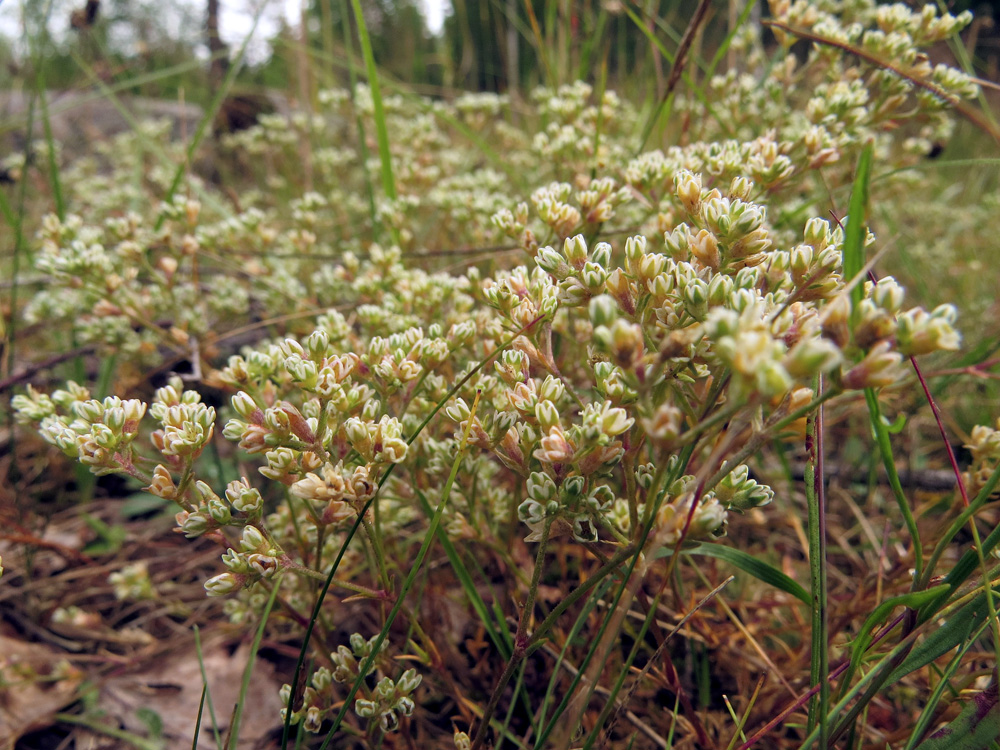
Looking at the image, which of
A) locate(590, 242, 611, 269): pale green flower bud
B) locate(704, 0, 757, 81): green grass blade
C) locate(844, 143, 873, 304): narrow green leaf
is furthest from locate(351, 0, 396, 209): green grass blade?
locate(844, 143, 873, 304): narrow green leaf

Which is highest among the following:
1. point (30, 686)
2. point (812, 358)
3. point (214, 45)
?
point (214, 45)

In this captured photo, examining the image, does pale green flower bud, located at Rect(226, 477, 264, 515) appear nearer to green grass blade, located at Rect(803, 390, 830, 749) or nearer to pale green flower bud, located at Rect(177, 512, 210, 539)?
pale green flower bud, located at Rect(177, 512, 210, 539)

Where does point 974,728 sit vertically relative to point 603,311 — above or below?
below

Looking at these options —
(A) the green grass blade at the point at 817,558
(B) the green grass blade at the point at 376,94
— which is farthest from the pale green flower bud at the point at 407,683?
(B) the green grass blade at the point at 376,94

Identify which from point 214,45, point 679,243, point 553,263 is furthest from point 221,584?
point 214,45

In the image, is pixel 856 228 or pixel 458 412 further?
pixel 458 412

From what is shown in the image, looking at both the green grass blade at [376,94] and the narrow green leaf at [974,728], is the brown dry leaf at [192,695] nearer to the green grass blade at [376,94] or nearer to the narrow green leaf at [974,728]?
the narrow green leaf at [974,728]

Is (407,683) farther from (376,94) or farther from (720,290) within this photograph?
(376,94)
